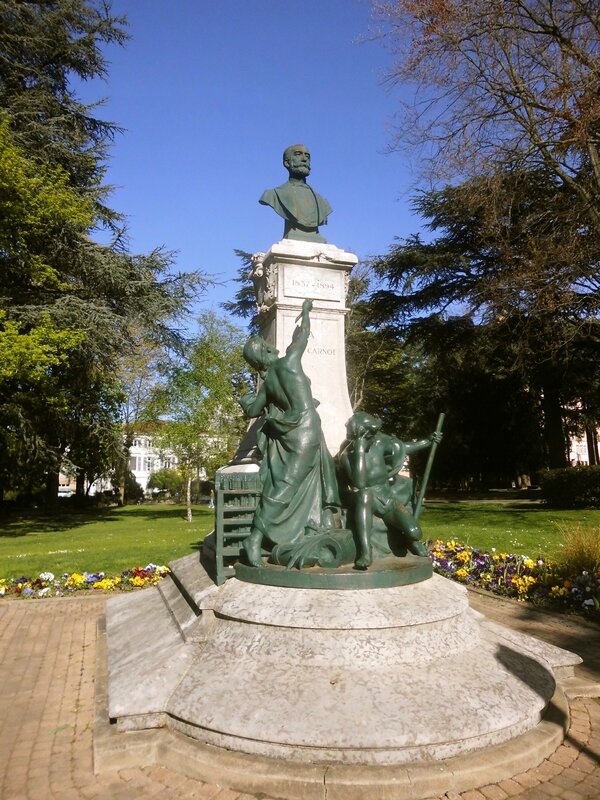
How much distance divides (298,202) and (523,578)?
5606 mm

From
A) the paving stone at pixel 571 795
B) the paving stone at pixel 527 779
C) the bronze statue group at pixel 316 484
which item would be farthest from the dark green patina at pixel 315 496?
the paving stone at pixel 571 795

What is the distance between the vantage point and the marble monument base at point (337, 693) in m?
3.41

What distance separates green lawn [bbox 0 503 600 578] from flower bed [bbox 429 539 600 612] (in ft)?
2.53

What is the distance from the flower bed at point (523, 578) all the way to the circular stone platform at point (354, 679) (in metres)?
3.26

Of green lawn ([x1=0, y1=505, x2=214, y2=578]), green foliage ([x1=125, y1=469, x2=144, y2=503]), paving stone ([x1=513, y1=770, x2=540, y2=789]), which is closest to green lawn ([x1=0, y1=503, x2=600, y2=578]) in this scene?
green lawn ([x1=0, y1=505, x2=214, y2=578])

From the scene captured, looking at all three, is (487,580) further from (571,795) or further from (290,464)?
(571,795)

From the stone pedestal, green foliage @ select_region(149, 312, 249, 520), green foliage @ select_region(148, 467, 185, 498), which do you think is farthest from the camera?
green foliage @ select_region(148, 467, 185, 498)

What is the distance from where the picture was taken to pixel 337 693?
377 centimetres

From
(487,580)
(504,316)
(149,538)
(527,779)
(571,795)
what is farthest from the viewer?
(504,316)

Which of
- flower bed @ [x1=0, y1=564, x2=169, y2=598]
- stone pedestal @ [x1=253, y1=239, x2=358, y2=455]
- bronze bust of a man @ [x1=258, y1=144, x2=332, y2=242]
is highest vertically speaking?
bronze bust of a man @ [x1=258, y1=144, x2=332, y2=242]

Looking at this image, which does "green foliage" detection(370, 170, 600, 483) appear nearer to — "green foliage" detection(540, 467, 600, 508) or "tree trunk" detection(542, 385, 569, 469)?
"tree trunk" detection(542, 385, 569, 469)

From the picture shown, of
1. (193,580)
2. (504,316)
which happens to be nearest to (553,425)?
(504,316)

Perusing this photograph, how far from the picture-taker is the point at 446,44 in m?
12.0

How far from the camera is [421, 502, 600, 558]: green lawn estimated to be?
37.5ft
